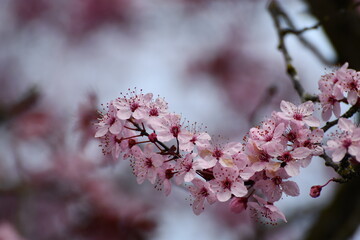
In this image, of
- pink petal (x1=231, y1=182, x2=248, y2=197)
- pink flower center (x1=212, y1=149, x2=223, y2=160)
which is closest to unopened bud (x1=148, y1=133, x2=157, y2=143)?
pink flower center (x1=212, y1=149, x2=223, y2=160)

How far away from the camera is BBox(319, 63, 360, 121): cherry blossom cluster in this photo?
171 cm

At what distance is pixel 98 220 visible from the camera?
4367 mm

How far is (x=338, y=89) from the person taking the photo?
175cm

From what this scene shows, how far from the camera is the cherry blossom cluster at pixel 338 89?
5.62 feet

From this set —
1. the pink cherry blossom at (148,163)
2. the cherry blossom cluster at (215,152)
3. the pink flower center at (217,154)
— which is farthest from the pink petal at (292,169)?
the pink cherry blossom at (148,163)

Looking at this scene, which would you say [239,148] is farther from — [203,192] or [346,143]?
[346,143]

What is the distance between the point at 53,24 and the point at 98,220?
16.0 feet

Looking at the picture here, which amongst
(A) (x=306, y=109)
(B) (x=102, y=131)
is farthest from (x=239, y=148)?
(B) (x=102, y=131)

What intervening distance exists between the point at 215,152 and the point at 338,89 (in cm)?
49

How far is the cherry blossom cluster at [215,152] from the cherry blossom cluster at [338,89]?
3.9 inches

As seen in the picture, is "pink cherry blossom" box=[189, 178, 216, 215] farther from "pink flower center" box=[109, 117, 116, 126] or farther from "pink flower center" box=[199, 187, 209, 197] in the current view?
"pink flower center" box=[109, 117, 116, 126]

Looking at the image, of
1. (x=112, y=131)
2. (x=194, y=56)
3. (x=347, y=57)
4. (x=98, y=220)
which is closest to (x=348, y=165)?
(x=112, y=131)

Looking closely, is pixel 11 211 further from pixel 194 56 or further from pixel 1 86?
pixel 194 56

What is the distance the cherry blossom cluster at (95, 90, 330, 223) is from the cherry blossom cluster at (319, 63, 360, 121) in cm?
10
